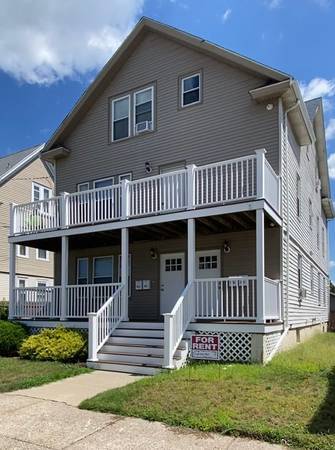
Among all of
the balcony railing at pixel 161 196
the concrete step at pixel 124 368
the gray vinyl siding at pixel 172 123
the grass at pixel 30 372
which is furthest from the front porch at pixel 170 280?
the gray vinyl siding at pixel 172 123

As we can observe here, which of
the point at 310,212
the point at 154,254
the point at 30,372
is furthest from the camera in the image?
the point at 310,212

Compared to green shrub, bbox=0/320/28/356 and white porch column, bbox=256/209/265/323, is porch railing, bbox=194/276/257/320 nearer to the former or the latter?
white porch column, bbox=256/209/265/323

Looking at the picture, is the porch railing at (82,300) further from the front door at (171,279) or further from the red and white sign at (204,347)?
the red and white sign at (204,347)

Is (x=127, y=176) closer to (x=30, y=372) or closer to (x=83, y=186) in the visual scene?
(x=83, y=186)

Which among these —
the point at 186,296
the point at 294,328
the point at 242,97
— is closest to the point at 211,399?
the point at 186,296

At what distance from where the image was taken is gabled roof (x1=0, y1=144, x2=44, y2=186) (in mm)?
26203

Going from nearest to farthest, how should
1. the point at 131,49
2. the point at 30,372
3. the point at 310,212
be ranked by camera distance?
1. the point at 30,372
2. the point at 131,49
3. the point at 310,212

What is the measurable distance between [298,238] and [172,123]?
5.73m

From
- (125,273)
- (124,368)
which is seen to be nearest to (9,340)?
(125,273)

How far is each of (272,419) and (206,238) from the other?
27.1ft

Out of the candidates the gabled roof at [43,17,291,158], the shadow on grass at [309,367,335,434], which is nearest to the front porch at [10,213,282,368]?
the shadow on grass at [309,367,335,434]

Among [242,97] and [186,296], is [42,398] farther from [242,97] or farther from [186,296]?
[242,97]

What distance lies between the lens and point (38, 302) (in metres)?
14.7

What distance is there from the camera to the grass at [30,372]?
8998mm
